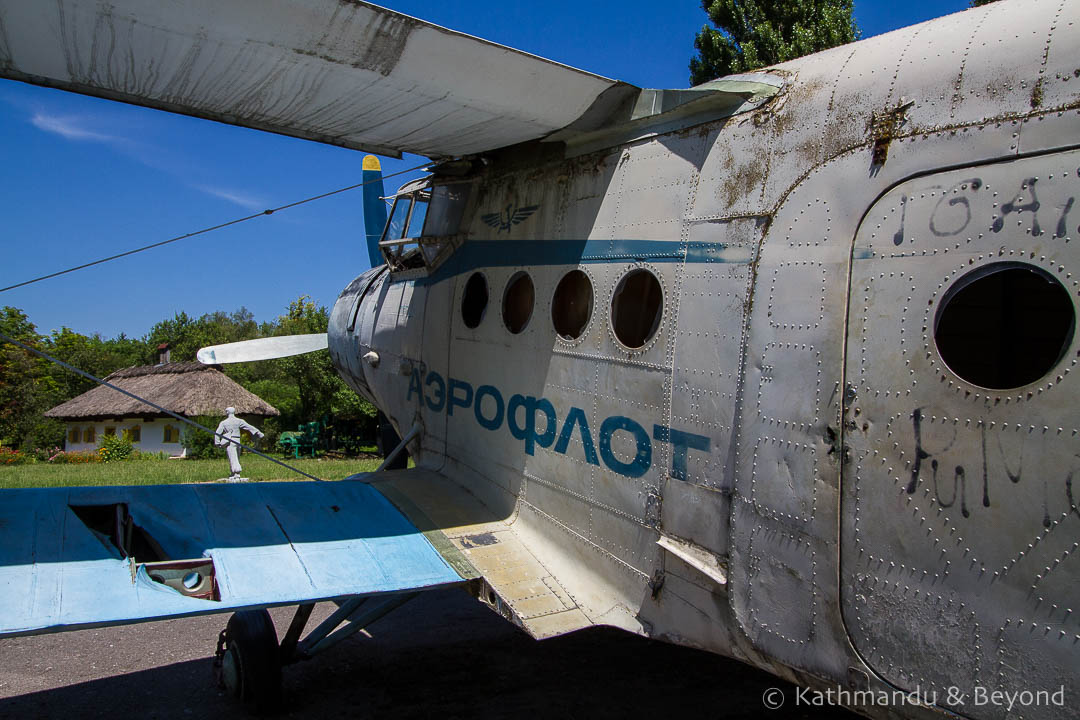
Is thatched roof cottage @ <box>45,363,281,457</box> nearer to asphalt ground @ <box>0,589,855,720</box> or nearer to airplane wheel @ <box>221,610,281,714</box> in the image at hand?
asphalt ground @ <box>0,589,855,720</box>

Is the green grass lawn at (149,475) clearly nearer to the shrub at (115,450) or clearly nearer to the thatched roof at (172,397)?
the shrub at (115,450)

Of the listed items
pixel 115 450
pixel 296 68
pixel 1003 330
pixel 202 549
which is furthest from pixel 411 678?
pixel 115 450

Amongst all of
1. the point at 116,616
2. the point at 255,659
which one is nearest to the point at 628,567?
the point at 116,616

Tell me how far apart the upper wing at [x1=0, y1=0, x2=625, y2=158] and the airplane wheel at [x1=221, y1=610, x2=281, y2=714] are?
356cm

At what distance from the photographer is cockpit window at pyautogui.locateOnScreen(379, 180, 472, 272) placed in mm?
5766

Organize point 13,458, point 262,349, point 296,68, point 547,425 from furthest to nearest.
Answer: point 13,458 < point 262,349 < point 547,425 < point 296,68

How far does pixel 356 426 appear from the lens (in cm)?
3650

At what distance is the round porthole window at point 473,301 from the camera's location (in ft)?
18.0

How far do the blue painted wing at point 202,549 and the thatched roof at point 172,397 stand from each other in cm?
3484

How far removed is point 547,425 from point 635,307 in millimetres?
961

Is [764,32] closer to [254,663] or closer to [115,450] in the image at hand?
[254,663]

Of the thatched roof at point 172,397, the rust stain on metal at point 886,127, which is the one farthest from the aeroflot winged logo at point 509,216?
the thatched roof at point 172,397

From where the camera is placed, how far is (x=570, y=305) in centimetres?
451

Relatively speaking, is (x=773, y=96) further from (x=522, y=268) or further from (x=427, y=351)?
(x=427, y=351)
